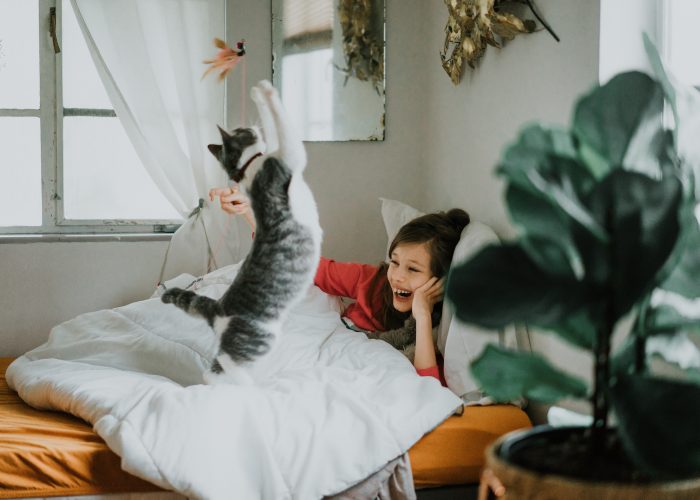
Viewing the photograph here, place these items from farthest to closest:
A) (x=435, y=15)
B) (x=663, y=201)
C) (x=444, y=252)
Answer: (x=435, y=15)
(x=444, y=252)
(x=663, y=201)

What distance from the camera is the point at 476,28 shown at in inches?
86.4

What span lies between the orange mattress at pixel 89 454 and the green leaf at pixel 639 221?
1.06 m

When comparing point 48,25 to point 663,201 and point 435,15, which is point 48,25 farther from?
point 663,201

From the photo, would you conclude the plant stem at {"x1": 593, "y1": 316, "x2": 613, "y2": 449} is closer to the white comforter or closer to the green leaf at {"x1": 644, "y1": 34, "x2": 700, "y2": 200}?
the green leaf at {"x1": 644, "y1": 34, "x2": 700, "y2": 200}

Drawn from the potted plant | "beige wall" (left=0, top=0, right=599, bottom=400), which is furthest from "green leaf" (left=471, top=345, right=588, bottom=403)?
"beige wall" (left=0, top=0, right=599, bottom=400)

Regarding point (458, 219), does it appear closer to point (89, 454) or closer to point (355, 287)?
point (355, 287)

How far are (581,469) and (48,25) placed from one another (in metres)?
2.89

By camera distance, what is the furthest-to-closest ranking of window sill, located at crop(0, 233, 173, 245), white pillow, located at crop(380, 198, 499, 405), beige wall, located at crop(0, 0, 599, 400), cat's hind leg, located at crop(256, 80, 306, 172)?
window sill, located at crop(0, 233, 173, 245) → beige wall, located at crop(0, 0, 599, 400) → white pillow, located at crop(380, 198, 499, 405) → cat's hind leg, located at crop(256, 80, 306, 172)

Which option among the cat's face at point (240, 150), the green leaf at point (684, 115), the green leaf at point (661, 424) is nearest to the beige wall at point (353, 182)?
the cat's face at point (240, 150)

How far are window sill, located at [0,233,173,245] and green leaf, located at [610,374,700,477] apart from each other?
255 centimetres

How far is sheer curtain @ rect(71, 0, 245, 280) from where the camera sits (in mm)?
2889

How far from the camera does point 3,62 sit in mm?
2971


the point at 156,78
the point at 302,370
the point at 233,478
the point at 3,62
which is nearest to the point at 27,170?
the point at 3,62

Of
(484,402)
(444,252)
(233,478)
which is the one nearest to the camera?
(233,478)
